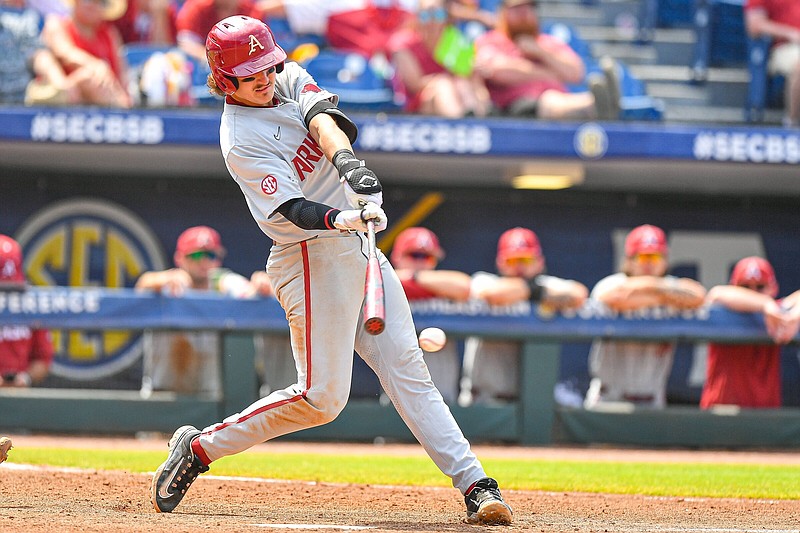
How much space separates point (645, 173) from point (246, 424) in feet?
18.0

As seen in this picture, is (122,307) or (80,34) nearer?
(122,307)

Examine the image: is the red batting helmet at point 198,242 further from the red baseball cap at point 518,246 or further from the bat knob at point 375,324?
the bat knob at point 375,324

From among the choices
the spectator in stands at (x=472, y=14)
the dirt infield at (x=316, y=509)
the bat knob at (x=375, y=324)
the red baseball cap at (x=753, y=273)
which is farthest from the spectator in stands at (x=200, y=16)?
the bat knob at (x=375, y=324)

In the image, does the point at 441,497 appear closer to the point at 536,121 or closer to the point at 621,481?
the point at 621,481

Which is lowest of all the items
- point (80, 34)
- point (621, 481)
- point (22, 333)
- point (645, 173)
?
point (621, 481)

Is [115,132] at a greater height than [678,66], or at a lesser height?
lesser

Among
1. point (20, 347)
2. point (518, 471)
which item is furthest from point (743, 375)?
point (20, 347)

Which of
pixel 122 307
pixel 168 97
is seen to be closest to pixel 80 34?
pixel 168 97

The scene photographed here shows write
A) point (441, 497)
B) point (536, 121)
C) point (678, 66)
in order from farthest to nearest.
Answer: point (678, 66)
point (536, 121)
point (441, 497)

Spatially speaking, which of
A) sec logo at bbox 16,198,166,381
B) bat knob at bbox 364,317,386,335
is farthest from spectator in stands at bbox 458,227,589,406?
bat knob at bbox 364,317,386,335

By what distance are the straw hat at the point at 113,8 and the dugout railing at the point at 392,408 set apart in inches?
96.3

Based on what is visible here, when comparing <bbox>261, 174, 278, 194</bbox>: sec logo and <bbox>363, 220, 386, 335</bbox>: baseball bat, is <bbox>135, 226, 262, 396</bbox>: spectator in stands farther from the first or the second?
<bbox>363, 220, 386, 335</bbox>: baseball bat

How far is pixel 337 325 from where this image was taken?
3785mm

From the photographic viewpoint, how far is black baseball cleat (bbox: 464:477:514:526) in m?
3.74
